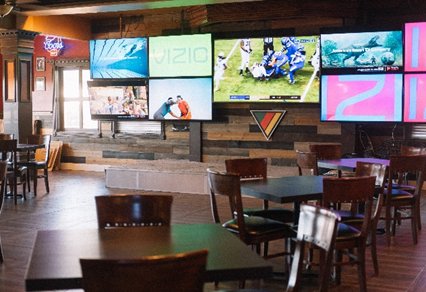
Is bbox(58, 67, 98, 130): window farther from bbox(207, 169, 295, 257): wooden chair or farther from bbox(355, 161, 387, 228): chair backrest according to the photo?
bbox(207, 169, 295, 257): wooden chair

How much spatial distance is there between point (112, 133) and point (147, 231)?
30.8 ft

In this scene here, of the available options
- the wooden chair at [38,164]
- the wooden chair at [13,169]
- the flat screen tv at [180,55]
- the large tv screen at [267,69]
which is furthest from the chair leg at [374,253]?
the flat screen tv at [180,55]

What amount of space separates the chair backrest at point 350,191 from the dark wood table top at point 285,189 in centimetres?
21

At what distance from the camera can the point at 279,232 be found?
438 centimetres

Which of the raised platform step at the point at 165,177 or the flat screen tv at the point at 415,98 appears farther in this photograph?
the raised platform step at the point at 165,177

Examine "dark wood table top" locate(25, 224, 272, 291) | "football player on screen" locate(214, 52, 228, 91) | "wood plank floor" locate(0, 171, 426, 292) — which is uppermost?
"football player on screen" locate(214, 52, 228, 91)

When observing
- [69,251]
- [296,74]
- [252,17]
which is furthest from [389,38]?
[69,251]

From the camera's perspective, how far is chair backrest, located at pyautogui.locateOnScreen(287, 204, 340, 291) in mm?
2576

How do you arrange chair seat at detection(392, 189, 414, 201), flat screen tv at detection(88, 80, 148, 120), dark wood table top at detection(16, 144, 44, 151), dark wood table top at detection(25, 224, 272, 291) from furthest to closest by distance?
1. flat screen tv at detection(88, 80, 148, 120)
2. dark wood table top at detection(16, 144, 44, 151)
3. chair seat at detection(392, 189, 414, 201)
4. dark wood table top at detection(25, 224, 272, 291)

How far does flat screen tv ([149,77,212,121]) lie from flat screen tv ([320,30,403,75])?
87.4 inches

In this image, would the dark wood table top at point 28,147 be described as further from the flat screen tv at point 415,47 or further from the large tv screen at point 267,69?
the flat screen tv at point 415,47

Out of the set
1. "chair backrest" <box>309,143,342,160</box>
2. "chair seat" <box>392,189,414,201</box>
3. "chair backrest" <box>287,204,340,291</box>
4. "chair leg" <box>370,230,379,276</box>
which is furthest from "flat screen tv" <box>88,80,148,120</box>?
"chair backrest" <box>287,204,340,291</box>

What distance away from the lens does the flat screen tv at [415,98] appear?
891 centimetres

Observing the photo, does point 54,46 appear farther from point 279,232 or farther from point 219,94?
point 279,232
